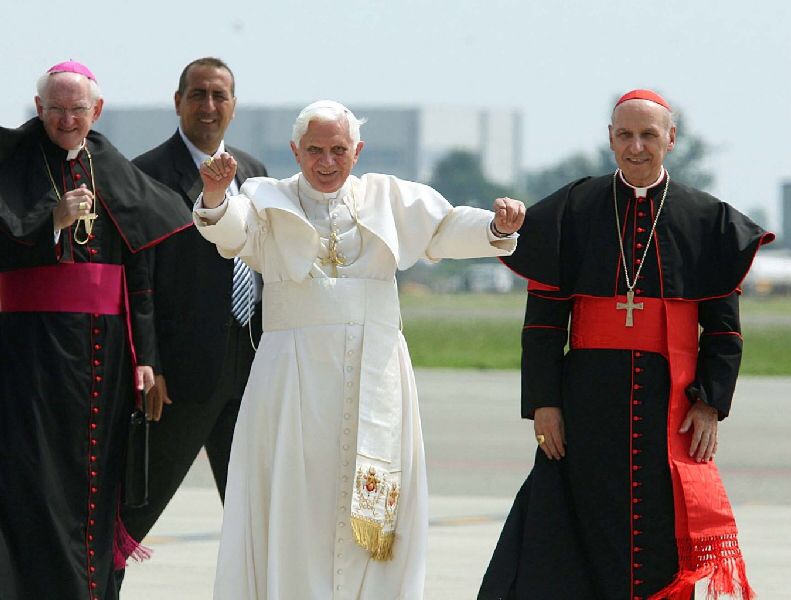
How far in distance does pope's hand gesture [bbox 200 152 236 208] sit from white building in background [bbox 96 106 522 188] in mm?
113118

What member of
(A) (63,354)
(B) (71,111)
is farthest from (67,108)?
(A) (63,354)

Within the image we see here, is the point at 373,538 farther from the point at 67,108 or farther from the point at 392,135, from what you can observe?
the point at 392,135

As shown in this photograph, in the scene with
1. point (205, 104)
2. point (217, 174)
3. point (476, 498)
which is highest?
point (205, 104)

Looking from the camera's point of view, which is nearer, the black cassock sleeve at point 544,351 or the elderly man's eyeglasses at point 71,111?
the black cassock sleeve at point 544,351

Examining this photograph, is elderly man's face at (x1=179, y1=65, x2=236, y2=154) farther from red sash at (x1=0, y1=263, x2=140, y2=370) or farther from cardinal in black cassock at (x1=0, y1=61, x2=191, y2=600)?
red sash at (x1=0, y1=263, x2=140, y2=370)

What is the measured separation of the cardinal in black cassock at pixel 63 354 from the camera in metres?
6.48

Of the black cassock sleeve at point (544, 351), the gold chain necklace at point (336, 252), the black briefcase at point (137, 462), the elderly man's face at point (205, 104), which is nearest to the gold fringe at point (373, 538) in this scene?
the black cassock sleeve at point (544, 351)

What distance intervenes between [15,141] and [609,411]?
95.8 inches

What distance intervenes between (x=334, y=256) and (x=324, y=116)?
1.69 ft

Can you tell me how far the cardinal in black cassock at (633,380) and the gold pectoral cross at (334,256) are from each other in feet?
2.21

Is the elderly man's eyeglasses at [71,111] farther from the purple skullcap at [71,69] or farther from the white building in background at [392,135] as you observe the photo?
the white building in background at [392,135]

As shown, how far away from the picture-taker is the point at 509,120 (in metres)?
150

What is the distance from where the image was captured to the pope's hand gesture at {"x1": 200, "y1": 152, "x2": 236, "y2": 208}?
5871 mm

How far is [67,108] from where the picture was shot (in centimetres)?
656
